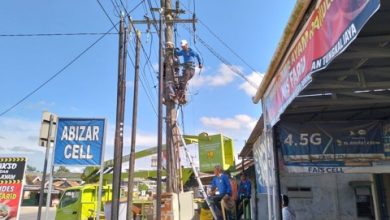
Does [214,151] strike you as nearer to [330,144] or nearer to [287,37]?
[330,144]

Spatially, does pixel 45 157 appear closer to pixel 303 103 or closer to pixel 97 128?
pixel 97 128

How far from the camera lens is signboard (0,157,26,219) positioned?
10.8 meters

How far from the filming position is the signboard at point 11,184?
35.5ft

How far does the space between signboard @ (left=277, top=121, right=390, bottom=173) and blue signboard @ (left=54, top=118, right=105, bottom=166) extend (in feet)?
13.3

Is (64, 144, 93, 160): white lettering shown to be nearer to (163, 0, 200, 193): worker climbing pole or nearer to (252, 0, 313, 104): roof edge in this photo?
(252, 0, 313, 104): roof edge

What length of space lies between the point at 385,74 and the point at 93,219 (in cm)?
1431

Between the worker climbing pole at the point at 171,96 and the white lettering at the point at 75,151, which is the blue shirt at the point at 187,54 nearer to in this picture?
the worker climbing pole at the point at 171,96

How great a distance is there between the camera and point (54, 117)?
29.8 feet

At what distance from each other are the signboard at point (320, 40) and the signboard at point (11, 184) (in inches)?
313

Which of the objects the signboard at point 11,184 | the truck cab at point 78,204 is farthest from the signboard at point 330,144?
the truck cab at point 78,204

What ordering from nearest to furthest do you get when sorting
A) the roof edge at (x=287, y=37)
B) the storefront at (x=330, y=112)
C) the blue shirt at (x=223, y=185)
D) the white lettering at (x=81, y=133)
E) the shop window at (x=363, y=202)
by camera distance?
1. the storefront at (x=330, y=112)
2. the roof edge at (x=287, y=37)
3. the white lettering at (x=81, y=133)
4. the blue shirt at (x=223, y=185)
5. the shop window at (x=363, y=202)

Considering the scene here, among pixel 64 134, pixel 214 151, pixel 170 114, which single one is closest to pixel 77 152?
pixel 64 134

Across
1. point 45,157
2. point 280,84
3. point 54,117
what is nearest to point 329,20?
point 280,84

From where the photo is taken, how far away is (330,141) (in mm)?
8719
